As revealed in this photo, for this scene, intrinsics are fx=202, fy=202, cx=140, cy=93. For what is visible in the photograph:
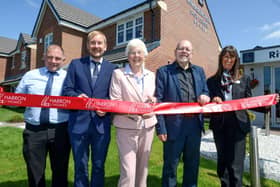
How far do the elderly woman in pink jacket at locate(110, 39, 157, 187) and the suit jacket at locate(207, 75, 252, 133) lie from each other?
100 cm

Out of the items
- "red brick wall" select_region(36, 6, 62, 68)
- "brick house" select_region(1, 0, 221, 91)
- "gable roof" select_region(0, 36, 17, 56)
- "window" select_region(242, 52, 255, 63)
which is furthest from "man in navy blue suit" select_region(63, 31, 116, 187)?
"gable roof" select_region(0, 36, 17, 56)

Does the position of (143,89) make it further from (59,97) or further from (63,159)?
(63,159)

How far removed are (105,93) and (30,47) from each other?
2201 centimetres

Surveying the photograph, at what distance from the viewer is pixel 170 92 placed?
2.67 metres

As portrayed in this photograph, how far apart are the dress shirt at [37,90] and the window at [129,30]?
1135 cm

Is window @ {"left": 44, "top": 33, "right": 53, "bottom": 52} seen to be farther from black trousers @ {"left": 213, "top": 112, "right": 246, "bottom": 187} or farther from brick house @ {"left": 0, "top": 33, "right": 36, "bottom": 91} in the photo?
black trousers @ {"left": 213, "top": 112, "right": 246, "bottom": 187}

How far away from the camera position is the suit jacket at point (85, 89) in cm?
245

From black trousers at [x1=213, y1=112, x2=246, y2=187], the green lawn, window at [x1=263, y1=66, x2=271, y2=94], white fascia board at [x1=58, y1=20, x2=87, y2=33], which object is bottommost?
the green lawn

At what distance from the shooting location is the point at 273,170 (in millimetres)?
4289

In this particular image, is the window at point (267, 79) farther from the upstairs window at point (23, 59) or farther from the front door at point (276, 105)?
the upstairs window at point (23, 59)

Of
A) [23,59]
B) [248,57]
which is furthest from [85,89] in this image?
[23,59]

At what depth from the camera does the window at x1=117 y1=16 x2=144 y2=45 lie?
535 inches

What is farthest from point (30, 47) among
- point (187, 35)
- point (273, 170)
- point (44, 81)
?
point (273, 170)

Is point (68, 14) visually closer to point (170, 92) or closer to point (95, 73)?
point (95, 73)
